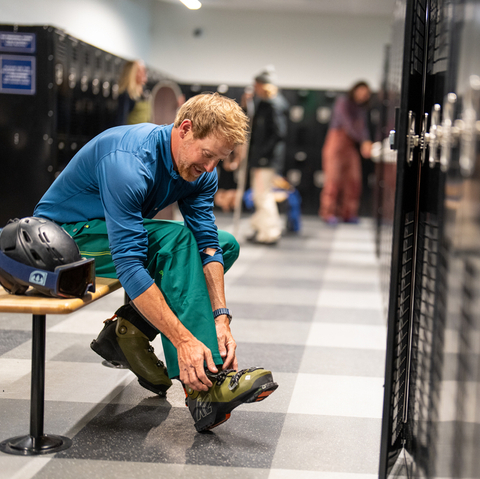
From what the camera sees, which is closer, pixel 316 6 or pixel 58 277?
pixel 58 277

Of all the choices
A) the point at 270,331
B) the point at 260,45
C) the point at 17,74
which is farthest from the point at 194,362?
the point at 260,45

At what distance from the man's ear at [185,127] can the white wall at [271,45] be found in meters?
9.59

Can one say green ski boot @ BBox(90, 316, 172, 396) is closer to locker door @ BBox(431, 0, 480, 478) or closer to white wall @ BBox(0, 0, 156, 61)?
locker door @ BBox(431, 0, 480, 478)

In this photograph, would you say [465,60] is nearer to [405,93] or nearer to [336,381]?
[405,93]

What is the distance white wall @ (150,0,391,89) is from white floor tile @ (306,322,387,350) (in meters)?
8.16

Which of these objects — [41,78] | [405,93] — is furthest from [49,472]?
[41,78]

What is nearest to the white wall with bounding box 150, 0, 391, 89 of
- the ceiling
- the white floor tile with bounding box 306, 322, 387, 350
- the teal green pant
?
the ceiling

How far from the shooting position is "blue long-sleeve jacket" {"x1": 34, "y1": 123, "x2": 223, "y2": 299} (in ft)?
6.80

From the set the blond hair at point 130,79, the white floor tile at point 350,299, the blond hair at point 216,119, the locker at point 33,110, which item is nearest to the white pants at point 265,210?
the blond hair at point 130,79

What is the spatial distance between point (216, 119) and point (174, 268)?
0.53 metres

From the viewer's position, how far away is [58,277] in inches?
75.0

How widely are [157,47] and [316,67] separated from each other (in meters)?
2.91

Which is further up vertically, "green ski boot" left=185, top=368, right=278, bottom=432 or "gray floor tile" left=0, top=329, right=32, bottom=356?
"green ski boot" left=185, top=368, right=278, bottom=432

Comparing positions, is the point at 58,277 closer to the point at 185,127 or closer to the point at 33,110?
the point at 185,127
